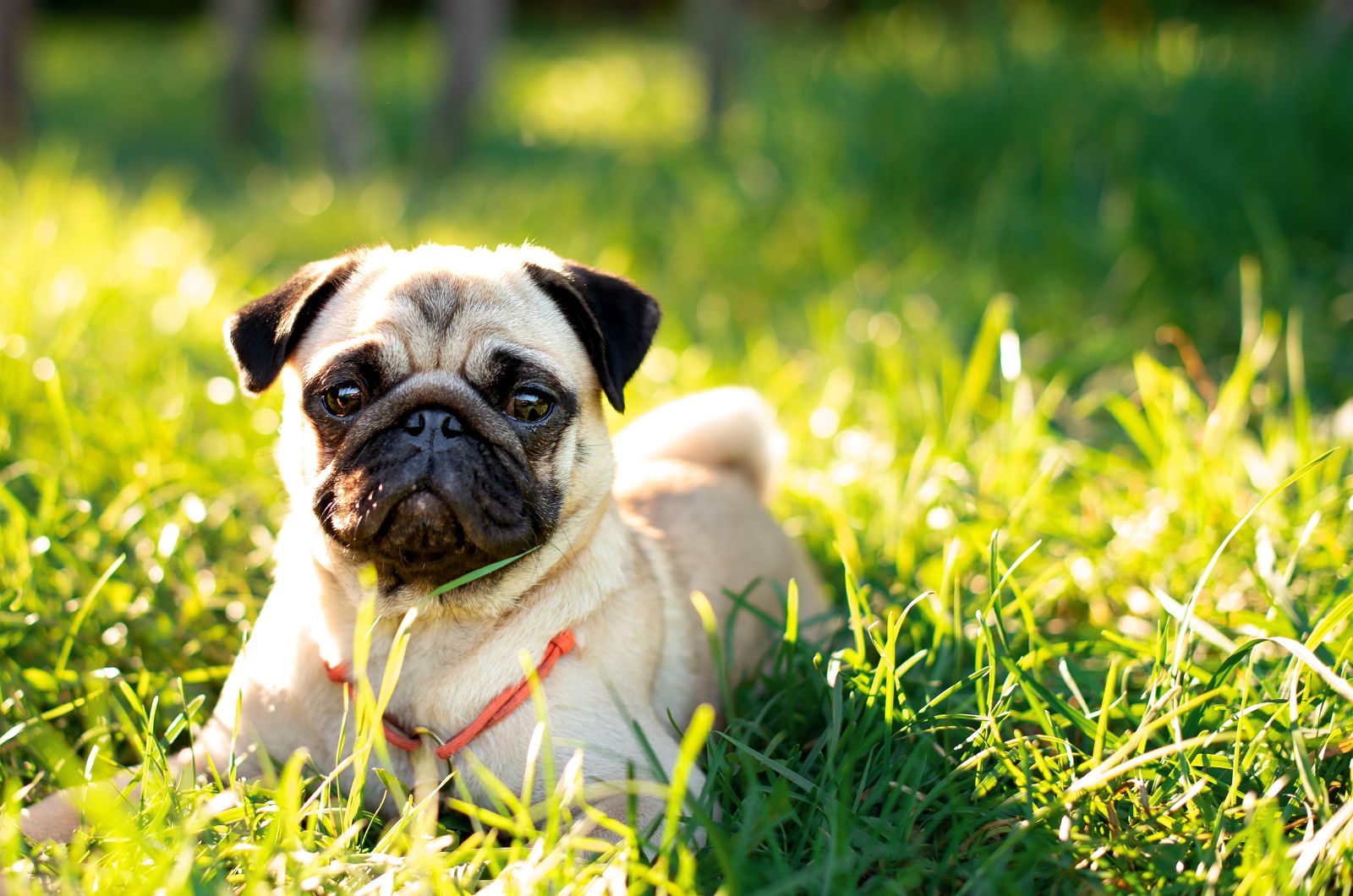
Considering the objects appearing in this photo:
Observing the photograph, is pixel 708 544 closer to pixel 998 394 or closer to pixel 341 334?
pixel 341 334

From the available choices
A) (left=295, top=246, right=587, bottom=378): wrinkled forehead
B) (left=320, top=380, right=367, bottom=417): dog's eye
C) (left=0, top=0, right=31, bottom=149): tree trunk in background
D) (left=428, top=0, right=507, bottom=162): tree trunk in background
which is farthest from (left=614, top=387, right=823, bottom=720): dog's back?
(left=0, top=0, right=31, bottom=149): tree trunk in background

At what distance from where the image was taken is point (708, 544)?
3.33m

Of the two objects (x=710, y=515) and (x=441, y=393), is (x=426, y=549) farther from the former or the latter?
(x=710, y=515)

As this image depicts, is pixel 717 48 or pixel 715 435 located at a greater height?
pixel 717 48

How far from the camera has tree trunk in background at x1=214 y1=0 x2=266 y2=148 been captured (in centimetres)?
1383

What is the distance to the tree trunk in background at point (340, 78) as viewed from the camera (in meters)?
10.1

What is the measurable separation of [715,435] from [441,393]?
4.90ft

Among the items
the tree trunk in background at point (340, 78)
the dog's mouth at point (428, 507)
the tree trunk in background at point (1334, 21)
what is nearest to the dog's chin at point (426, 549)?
the dog's mouth at point (428, 507)

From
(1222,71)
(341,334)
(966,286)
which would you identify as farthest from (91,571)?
(1222,71)

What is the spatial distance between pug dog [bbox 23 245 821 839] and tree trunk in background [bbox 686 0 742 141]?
29.7 ft

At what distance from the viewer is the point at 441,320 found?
8.60 feet

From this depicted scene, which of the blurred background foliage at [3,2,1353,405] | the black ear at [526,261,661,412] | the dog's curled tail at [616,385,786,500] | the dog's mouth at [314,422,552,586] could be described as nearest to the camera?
the dog's mouth at [314,422,552,586]

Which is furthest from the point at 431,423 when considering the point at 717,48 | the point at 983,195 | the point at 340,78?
the point at 717,48

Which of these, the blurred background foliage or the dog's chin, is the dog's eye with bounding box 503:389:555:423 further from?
the blurred background foliage
